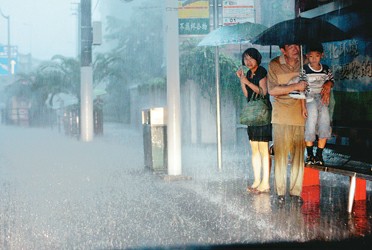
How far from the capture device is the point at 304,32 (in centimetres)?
815

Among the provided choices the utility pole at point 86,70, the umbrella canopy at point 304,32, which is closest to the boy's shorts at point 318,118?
the umbrella canopy at point 304,32

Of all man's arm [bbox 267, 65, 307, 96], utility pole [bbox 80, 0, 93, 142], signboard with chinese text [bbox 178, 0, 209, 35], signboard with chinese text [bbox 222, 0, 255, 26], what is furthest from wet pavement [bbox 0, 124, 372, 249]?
utility pole [bbox 80, 0, 93, 142]

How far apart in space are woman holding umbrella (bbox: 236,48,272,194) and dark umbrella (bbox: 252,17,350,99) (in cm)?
41

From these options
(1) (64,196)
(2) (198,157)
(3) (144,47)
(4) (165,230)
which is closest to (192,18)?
(2) (198,157)

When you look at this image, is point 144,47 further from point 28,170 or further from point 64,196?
point 64,196

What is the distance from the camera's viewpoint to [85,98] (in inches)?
864

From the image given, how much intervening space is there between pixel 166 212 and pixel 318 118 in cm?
226

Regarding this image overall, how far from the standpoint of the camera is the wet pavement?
19.8ft

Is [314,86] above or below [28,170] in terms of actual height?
above

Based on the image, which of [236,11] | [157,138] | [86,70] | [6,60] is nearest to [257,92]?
[157,138]

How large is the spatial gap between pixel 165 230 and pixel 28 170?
7005 millimetres

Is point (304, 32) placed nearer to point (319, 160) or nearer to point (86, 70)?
point (319, 160)

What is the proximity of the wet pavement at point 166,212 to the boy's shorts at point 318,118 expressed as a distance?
34.6 inches

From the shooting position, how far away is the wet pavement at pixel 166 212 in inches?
238
